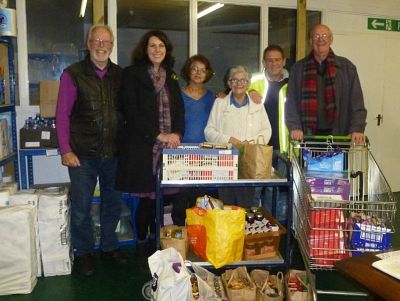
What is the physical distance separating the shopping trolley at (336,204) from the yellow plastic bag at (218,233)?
35 centimetres

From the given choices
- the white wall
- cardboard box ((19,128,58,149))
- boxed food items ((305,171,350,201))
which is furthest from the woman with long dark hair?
the white wall

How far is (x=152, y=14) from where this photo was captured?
4438 millimetres

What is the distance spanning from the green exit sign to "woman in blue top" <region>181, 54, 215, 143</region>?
3.14 metres

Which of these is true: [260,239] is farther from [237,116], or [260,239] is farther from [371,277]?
[371,277]

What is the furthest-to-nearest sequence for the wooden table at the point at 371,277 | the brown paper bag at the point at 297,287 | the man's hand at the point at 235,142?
the man's hand at the point at 235,142
the brown paper bag at the point at 297,287
the wooden table at the point at 371,277

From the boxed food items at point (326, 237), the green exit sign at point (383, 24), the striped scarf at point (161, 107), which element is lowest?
the boxed food items at point (326, 237)

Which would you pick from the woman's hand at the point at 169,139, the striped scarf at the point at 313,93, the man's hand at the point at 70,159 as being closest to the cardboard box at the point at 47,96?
the man's hand at the point at 70,159

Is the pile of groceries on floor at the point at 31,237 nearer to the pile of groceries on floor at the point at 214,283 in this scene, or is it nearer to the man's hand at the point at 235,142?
the pile of groceries on floor at the point at 214,283

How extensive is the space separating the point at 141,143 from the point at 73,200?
653 mm

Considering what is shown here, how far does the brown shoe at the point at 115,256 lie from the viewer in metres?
2.98

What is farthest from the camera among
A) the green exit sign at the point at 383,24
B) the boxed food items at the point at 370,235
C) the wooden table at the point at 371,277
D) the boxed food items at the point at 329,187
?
the green exit sign at the point at 383,24

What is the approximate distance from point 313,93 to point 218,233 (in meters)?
1.23

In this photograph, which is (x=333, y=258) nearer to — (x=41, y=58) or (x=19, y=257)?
(x=19, y=257)

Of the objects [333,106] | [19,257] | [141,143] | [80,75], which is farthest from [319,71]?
[19,257]
